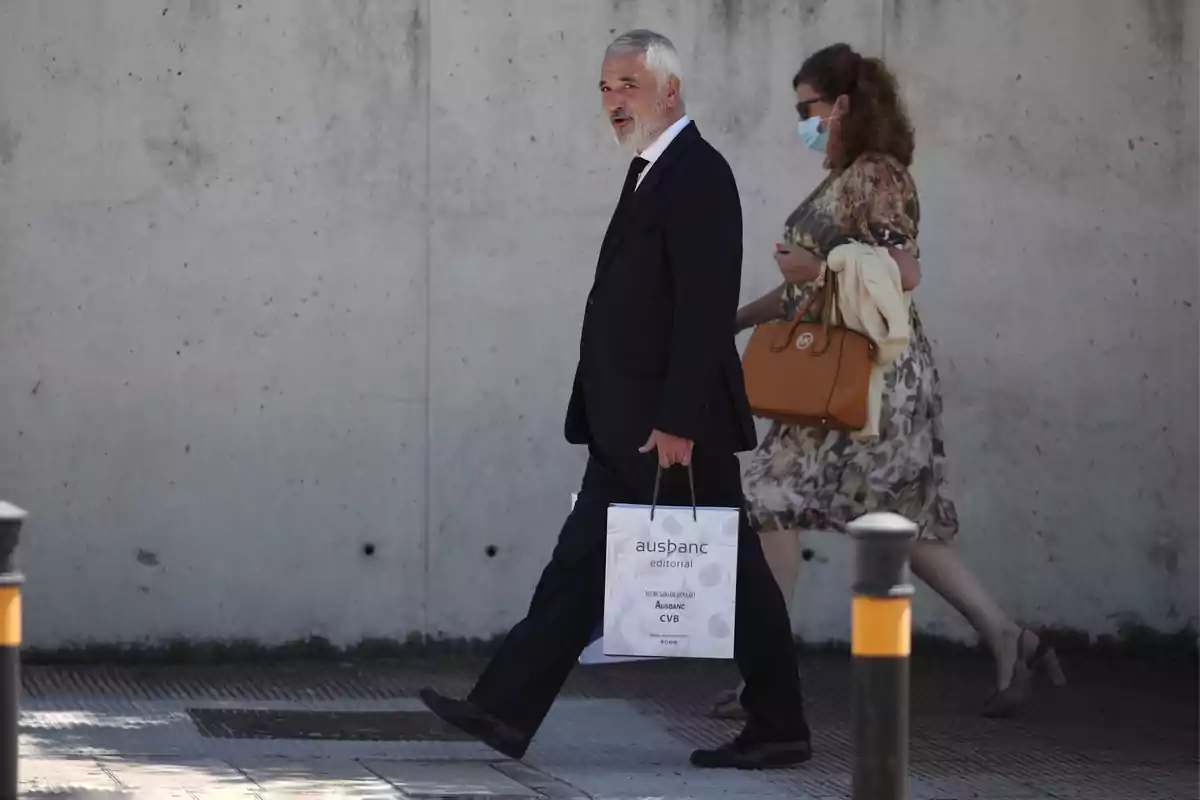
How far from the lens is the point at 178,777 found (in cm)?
619

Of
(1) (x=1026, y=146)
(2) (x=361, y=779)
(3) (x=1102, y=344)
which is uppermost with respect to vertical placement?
(1) (x=1026, y=146)

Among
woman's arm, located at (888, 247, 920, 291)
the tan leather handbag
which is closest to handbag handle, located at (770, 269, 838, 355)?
the tan leather handbag

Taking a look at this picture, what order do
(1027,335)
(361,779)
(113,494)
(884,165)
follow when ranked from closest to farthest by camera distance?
(361,779)
(884,165)
(113,494)
(1027,335)

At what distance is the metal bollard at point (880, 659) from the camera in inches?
195

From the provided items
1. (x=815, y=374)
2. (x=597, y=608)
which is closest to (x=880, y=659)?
(x=597, y=608)

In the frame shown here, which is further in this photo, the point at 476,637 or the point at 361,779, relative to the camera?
the point at 476,637

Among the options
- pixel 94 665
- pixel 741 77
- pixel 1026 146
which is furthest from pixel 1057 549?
pixel 94 665

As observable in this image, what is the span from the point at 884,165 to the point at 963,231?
4.41 ft

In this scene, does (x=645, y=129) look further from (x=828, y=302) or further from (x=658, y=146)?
(x=828, y=302)

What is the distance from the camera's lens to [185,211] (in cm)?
813

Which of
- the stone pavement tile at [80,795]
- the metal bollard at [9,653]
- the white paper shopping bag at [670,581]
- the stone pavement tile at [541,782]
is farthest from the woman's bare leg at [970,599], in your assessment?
the metal bollard at [9,653]

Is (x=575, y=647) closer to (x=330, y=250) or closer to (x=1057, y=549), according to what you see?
(x=330, y=250)

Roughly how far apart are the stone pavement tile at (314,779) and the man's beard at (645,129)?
176 centimetres

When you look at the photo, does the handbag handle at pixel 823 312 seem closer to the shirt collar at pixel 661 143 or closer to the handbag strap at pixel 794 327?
the handbag strap at pixel 794 327
